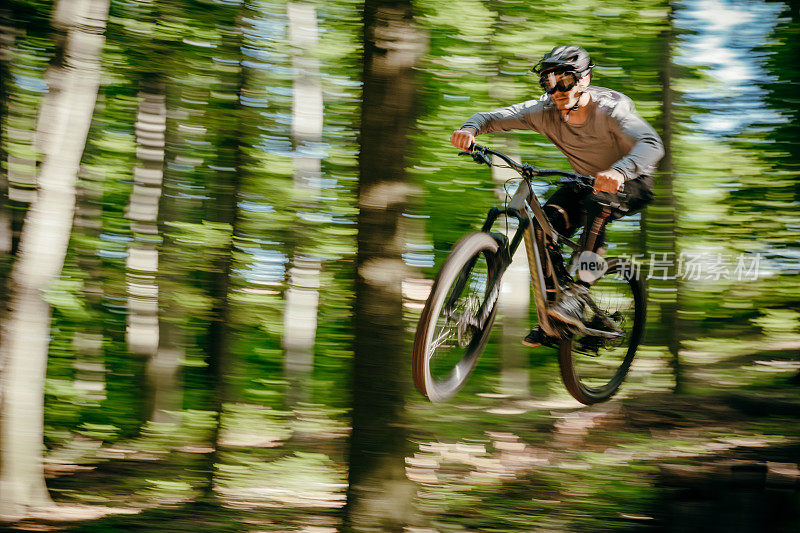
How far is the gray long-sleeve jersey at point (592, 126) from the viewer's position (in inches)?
109

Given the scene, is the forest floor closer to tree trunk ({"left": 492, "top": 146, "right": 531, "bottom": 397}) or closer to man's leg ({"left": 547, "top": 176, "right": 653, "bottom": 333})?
man's leg ({"left": 547, "top": 176, "right": 653, "bottom": 333})

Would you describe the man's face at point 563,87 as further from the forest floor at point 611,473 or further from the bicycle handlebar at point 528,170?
the forest floor at point 611,473

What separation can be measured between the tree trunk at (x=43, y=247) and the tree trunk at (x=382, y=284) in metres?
3.53

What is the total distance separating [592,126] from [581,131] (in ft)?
0.18

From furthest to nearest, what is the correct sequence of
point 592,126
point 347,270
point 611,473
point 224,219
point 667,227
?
1. point 224,219
2. point 347,270
3. point 667,227
4. point 611,473
5. point 592,126

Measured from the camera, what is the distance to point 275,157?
7504 mm

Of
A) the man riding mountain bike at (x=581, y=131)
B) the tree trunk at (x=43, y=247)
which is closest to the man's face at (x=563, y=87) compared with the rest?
the man riding mountain bike at (x=581, y=131)

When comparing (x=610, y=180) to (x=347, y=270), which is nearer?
(x=610, y=180)

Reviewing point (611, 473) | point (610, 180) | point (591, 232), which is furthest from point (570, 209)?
point (611, 473)

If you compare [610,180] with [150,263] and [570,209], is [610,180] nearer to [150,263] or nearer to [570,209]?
[570,209]

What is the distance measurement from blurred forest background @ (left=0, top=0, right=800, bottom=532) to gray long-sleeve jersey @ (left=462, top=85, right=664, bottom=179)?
481 millimetres

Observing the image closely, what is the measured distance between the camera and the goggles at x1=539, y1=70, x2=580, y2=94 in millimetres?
2668

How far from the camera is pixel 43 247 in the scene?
190 inches

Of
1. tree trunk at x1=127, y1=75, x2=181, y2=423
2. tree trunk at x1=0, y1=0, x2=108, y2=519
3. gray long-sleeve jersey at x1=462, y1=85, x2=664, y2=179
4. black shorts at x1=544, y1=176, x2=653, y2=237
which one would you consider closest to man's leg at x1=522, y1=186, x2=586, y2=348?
black shorts at x1=544, y1=176, x2=653, y2=237
